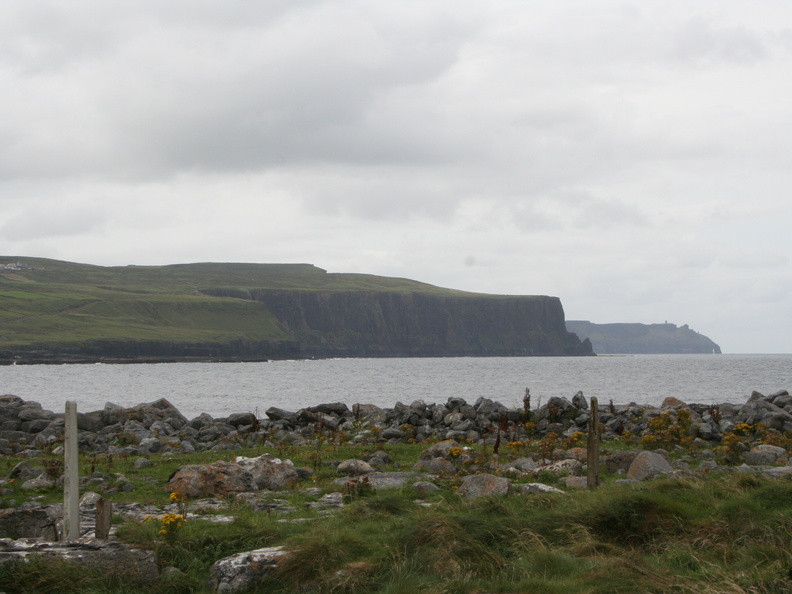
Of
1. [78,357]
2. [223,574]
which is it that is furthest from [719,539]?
[78,357]

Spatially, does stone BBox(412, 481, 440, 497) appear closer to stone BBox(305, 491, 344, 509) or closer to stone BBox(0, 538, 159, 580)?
stone BBox(305, 491, 344, 509)

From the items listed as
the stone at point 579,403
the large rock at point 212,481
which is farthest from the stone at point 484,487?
the stone at point 579,403

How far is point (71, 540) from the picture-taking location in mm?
9828

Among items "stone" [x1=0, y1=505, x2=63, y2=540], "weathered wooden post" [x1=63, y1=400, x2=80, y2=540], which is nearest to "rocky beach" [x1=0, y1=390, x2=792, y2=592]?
"stone" [x1=0, y1=505, x2=63, y2=540]

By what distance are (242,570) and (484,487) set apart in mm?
5368

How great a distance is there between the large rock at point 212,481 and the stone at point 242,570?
5.47m

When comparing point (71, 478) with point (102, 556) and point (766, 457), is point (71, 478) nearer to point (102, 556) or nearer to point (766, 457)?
point (102, 556)

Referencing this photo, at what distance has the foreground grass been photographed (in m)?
8.91

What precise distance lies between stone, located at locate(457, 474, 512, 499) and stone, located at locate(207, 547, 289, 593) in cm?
445

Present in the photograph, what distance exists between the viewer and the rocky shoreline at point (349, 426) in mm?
26688

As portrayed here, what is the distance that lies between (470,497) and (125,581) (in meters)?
5.93

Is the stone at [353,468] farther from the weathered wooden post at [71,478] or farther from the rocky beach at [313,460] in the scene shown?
the weathered wooden post at [71,478]

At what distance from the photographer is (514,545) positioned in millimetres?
10328

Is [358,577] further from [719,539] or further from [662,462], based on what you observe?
[662,462]
